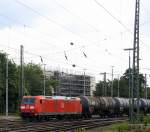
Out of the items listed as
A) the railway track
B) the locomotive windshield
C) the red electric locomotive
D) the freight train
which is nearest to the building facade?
the freight train

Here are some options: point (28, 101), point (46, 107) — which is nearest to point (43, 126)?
point (46, 107)

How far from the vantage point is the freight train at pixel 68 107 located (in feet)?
168

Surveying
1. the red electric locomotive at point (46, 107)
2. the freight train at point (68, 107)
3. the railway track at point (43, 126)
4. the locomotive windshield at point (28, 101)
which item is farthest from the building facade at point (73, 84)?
the railway track at point (43, 126)

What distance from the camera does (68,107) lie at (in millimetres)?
56219

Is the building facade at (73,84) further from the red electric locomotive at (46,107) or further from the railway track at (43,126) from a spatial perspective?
the railway track at (43,126)

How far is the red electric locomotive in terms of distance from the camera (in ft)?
166

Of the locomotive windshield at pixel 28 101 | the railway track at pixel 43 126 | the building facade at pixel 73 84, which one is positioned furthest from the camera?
the building facade at pixel 73 84

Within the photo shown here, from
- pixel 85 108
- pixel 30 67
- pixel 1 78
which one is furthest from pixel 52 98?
pixel 30 67

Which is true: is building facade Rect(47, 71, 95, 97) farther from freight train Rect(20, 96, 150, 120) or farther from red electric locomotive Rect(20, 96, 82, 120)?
red electric locomotive Rect(20, 96, 82, 120)

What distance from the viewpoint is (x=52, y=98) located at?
53375 mm

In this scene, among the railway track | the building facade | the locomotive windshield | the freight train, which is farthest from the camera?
the building facade

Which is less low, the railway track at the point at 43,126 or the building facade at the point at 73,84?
the building facade at the point at 73,84

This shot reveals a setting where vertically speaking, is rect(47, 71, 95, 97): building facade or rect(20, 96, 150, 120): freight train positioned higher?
rect(47, 71, 95, 97): building facade

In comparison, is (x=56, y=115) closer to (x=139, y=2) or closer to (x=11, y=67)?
(x=139, y=2)
